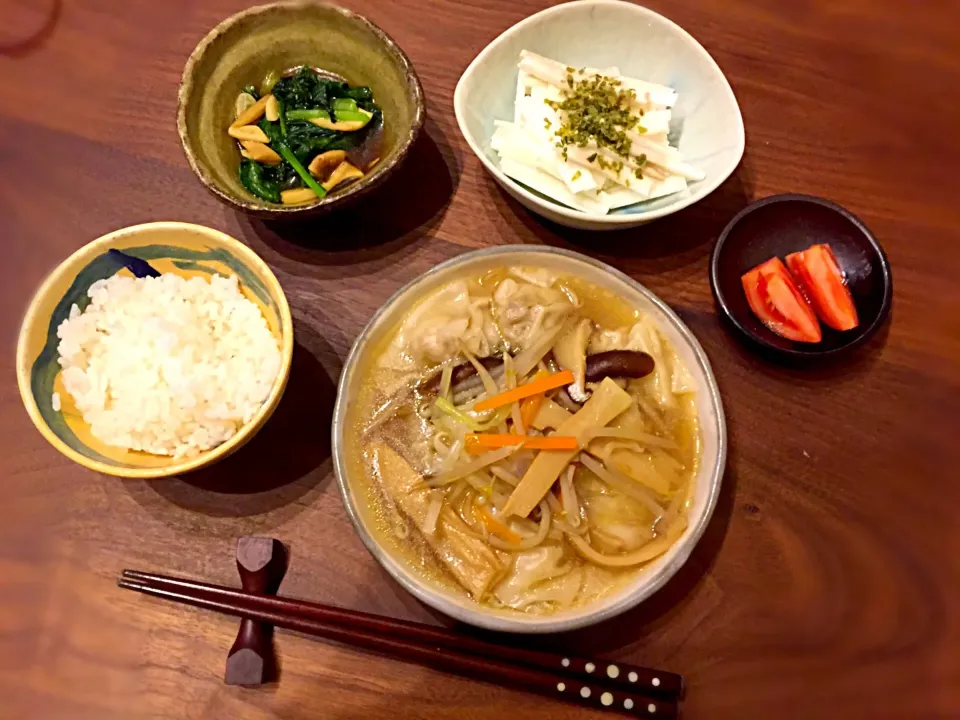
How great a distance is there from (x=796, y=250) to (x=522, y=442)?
3.51 feet

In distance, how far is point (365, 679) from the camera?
1.80 meters

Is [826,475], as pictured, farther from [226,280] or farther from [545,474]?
[226,280]

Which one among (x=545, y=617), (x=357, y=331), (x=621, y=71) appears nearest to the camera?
(x=545, y=617)

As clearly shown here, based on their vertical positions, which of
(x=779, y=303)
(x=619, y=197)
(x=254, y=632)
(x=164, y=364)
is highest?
(x=619, y=197)

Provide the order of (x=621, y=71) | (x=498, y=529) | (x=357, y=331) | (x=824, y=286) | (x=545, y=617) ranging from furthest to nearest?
1. (x=621, y=71)
2. (x=357, y=331)
3. (x=824, y=286)
4. (x=498, y=529)
5. (x=545, y=617)

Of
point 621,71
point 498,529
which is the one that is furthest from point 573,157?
point 498,529

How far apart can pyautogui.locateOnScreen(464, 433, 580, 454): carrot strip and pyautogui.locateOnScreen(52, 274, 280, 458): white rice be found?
21.4 inches

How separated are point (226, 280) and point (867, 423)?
1.88m

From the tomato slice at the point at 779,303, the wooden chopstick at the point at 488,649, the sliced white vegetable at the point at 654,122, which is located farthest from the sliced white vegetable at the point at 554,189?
the wooden chopstick at the point at 488,649

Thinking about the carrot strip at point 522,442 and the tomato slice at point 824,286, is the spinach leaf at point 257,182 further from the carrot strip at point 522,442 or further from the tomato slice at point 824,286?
the tomato slice at point 824,286

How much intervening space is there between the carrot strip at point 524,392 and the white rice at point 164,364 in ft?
1.80

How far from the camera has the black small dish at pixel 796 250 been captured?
1.93 meters

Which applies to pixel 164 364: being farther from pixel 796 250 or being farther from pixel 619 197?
pixel 796 250

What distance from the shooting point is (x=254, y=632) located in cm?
178
